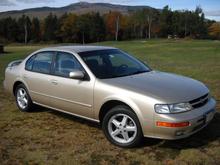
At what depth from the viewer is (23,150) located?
5.36 metres

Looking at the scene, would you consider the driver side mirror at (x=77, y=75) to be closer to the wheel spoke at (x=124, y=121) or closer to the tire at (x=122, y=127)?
the tire at (x=122, y=127)

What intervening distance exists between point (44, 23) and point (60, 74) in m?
91.3

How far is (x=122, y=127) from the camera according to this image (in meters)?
5.35

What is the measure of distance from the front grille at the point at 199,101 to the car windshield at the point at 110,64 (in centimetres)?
131

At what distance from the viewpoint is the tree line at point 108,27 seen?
90875 mm

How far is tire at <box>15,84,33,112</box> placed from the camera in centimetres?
743

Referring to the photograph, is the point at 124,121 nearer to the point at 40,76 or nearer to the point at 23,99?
the point at 40,76

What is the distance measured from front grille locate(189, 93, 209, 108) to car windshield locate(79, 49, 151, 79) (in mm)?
1314

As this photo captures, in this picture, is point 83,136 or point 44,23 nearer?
point 83,136

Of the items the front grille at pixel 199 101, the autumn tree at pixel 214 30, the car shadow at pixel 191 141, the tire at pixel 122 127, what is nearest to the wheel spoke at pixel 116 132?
the tire at pixel 122 127

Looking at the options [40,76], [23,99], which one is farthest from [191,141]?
[23,99]

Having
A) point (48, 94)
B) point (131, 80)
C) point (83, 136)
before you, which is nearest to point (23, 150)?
point (83, 136)

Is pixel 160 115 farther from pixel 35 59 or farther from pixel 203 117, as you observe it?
pixel 35 59

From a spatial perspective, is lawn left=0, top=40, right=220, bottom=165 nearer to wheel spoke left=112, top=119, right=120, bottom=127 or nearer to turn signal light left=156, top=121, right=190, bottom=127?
wheel spoke left=112, top=119, right=120, bottom=127
